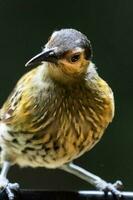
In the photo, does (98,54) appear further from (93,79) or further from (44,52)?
(44,52)

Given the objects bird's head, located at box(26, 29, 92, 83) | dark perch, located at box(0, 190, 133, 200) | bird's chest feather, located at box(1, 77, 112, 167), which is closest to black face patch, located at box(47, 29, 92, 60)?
bird's head, located at box(26, 29, 92, 83)

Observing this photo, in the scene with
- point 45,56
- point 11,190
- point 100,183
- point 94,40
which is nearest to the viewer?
point 45,56

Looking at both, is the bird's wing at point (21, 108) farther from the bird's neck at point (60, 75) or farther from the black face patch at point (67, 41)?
the black face patch at point (67, 41)

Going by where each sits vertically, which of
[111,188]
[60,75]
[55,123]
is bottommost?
[111,188]

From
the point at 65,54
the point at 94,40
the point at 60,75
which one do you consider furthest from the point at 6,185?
the point at 94,40

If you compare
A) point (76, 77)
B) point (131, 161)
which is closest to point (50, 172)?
point (131, 161)

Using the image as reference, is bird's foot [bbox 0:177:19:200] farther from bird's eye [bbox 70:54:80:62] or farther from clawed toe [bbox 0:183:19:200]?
bird's eye [bbox 70:54:80:62]

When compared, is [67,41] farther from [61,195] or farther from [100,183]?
[100,183]
